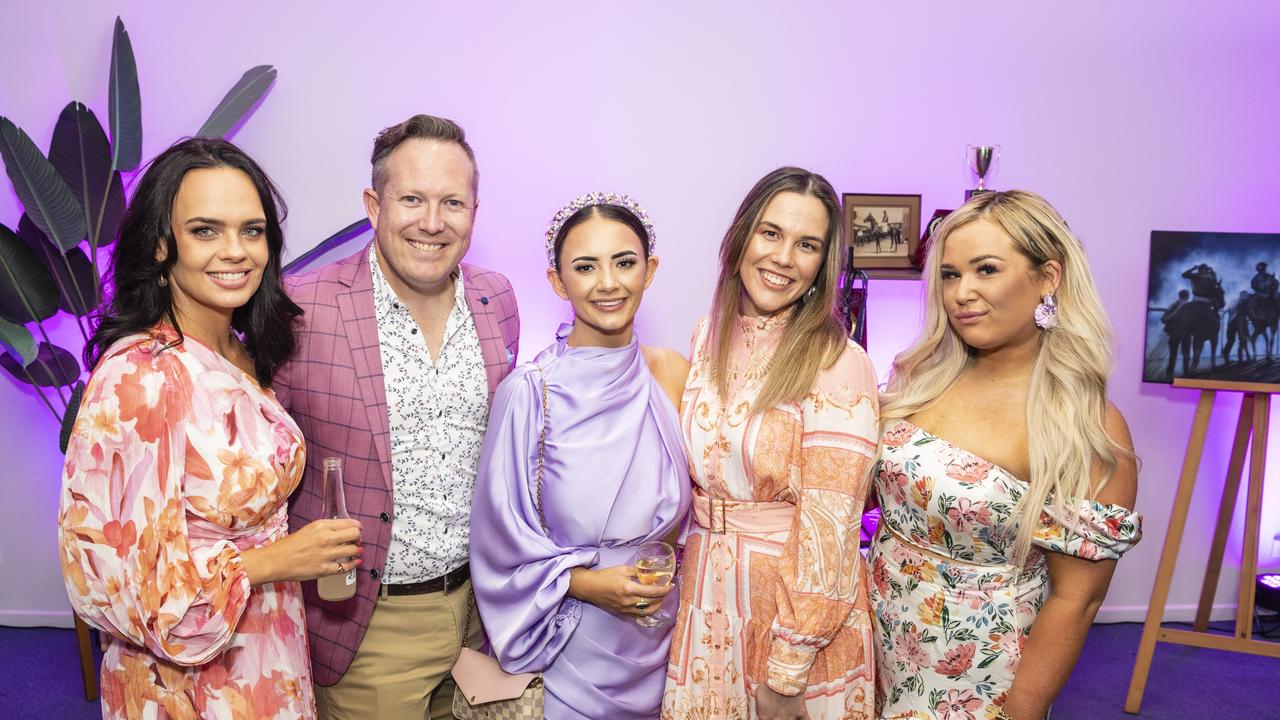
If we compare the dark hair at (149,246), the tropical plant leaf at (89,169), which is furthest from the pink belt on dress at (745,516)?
the tropical plant leaf at (89,169)

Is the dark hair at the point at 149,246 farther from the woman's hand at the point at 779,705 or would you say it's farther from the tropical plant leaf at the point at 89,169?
the tropical plant leaf at the point at 89,169

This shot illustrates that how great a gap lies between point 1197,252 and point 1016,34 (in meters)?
1.46

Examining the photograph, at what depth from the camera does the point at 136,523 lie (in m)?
1.53

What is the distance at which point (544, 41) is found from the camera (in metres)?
3.75

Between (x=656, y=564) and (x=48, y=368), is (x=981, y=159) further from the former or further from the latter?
(x=48, y=368)

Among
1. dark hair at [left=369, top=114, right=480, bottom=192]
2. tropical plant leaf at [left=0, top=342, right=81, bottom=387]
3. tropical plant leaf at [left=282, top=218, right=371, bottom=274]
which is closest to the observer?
dark hair at [left=369, top=114, right=480, bottom=192]

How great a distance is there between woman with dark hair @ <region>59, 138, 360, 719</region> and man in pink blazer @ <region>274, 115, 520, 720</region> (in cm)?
23

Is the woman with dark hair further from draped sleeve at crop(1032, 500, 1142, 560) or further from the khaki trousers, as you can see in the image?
draped sleeve at crop(1032, 500, 1142, 560)

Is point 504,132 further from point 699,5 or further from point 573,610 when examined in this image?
point 573,610

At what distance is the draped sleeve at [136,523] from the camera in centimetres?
152

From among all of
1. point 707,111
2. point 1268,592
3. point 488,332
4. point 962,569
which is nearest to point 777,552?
point 962,569

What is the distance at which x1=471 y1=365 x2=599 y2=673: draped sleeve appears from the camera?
76.0 inches

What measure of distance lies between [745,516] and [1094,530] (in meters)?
0.83

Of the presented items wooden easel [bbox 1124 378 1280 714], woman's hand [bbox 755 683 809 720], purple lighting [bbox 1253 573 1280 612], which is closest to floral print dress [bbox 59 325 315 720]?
woman's hand [bbox 755 683 809 720]
